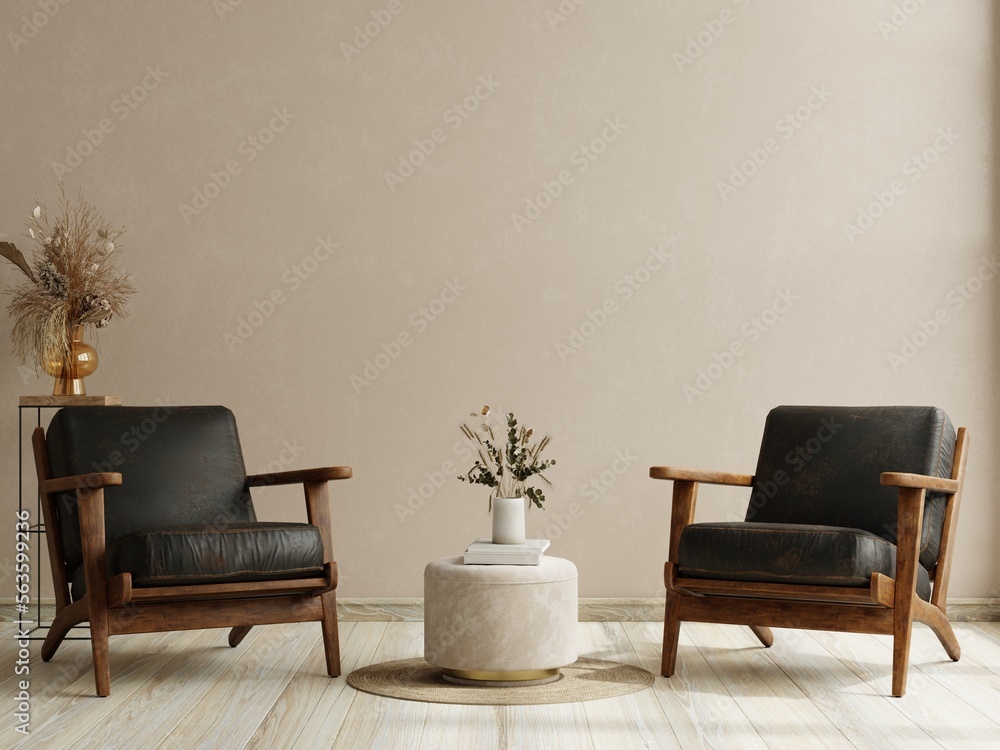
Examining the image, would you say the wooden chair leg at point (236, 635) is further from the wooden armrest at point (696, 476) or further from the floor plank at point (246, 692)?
the wooden armrest at point (696, 476)

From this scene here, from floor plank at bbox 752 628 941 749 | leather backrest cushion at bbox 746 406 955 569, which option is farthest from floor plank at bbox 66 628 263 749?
leather backrest cushion at bbox 746 406 955 569

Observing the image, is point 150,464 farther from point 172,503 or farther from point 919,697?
point 919,697

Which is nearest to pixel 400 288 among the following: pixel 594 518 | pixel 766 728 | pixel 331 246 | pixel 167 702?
pixel 331 246

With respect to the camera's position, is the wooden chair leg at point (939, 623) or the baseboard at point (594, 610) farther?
the baseboard at point (594, 610)

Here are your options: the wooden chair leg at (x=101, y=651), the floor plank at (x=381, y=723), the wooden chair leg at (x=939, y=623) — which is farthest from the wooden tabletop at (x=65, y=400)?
the wooden chair leg at (x=939, y=623)

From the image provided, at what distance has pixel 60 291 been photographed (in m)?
4.02

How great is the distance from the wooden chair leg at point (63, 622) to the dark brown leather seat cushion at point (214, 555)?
0.06 metres

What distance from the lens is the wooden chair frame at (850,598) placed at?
3.04m

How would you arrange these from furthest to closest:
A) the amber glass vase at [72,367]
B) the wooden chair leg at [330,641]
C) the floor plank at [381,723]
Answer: the amber glass vase at [72,367], the wooden chair leg at [330,641], the floor plank at [381,723]

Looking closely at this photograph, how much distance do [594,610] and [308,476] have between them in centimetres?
154

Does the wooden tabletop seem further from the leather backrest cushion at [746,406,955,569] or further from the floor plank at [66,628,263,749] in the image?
the leather backrest cushion at [746,406,955,569]

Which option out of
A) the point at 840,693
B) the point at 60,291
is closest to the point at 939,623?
the point at 840,693

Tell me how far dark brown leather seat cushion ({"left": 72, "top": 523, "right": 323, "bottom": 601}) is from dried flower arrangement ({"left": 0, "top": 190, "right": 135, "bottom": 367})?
1.20m

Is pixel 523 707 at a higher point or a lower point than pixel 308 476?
lower
